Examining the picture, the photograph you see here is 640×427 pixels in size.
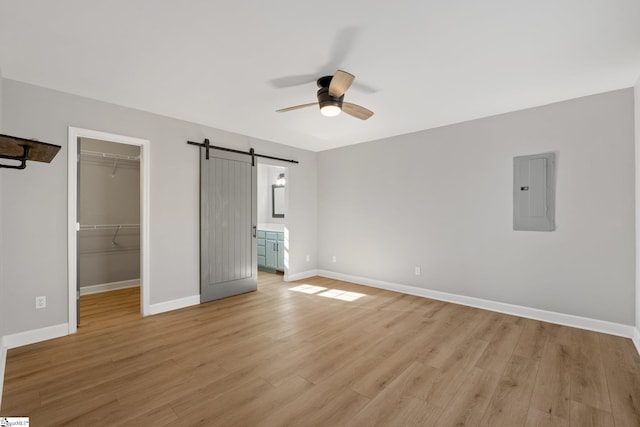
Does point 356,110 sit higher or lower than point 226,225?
higher

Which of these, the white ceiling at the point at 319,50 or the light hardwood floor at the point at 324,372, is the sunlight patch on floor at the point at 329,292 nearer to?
the light hardwood floor at the point at 324,372

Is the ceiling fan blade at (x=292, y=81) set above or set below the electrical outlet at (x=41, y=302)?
above

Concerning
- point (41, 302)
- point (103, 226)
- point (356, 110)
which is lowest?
point (41, 302)

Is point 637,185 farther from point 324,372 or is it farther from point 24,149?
point 24,149

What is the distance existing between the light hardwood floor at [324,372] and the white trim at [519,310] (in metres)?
0.13

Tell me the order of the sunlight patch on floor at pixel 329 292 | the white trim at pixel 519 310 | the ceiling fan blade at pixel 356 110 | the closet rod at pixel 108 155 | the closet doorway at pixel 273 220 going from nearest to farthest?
the ceiling fan blade at pixel 356 110 < the white trim at pixel 519 310 < the sunlight patch on floor at pixel 329 292 < the closet rod at pixel 108 155 < the closet doorway at pixel 273 220

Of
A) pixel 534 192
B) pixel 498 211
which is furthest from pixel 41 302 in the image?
pixel 534 192

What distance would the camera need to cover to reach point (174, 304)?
3.89 m

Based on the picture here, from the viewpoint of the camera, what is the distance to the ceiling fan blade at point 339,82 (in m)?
2.34

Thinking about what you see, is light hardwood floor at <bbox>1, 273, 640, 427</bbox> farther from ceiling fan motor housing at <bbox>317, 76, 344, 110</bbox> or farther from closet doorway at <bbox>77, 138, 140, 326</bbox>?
ceiling fan motor housing at <bbox>317, 76, 344, 110</bbox>

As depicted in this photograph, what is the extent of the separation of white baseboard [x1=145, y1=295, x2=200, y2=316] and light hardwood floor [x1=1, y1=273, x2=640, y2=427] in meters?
→ 0.14

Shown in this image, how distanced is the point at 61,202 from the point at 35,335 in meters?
1.34

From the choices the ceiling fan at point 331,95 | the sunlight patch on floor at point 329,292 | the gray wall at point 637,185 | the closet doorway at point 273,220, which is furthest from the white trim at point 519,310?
the ceiling fan at point 331,95

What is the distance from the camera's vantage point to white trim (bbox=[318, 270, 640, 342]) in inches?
121
